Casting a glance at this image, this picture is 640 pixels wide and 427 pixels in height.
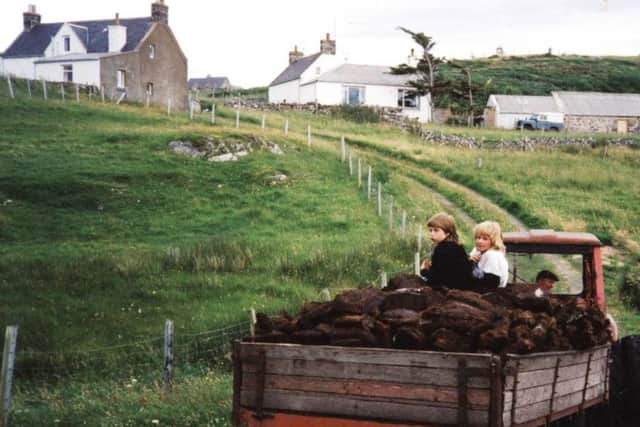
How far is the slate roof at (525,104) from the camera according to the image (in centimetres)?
7969

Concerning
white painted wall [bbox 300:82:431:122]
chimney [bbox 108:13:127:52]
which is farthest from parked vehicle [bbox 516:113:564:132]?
chimney [bbox 108:13:127:52]

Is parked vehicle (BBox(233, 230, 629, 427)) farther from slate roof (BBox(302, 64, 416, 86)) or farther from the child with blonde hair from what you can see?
slate roof (BBox(302, 64, 416, 86))

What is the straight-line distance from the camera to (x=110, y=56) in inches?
2336

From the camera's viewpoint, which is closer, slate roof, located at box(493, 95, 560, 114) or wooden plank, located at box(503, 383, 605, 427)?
wooden plank, located at box(503, 383, 605, 427)

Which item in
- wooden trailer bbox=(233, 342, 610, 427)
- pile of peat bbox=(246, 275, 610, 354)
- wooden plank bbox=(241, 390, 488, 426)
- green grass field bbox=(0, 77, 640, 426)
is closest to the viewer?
wooden trailer bbox=(233, 342, 610, 427)

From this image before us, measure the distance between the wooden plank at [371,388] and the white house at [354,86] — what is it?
216 ft

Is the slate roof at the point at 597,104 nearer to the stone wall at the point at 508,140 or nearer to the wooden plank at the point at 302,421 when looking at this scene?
the stone wall at the point at 508,140

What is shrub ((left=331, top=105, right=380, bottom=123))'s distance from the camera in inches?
2586

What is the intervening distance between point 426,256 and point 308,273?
3257 mm

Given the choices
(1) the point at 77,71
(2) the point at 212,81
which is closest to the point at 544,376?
(1) the point at 77,71

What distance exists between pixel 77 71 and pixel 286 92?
79.7 ft

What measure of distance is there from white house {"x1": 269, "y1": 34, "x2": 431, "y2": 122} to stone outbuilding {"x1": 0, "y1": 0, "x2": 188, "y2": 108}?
1199 cm

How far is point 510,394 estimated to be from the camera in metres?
5.92

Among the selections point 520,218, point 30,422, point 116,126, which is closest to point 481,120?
point 116,126
